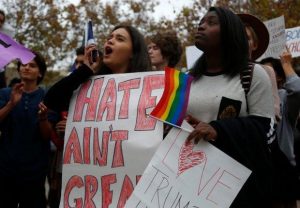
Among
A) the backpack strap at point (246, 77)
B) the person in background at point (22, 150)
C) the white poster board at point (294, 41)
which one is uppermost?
the backpack strap at point (246, 77)

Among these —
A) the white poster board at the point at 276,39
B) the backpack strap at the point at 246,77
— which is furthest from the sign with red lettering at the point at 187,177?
the white poster board at the point at 276,39

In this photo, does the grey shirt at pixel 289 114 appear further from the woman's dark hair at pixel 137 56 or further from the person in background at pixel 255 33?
the woman's dark hair at pixel 137 56

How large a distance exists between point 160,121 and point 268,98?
1.90 feet

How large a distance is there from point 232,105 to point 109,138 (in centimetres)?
75

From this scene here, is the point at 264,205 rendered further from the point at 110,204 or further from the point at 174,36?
the point at 174,36

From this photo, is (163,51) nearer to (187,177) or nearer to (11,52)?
(11,52)

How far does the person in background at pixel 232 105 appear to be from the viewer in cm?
246

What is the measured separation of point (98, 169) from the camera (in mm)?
2920

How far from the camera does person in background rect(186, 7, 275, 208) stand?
8.07ft

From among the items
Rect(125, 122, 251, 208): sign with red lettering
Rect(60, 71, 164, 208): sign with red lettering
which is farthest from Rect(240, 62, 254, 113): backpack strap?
Rect(60, 71, 164, 208): sign with red lettering

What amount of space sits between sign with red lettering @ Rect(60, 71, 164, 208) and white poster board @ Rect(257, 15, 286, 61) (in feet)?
7.48

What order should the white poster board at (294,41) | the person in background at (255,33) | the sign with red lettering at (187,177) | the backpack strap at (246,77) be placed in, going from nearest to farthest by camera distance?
the sign with red lettering at (187,177) < the backpack strap at (246,77) < the person in background at (255,33) < the white poster board at (294,41)

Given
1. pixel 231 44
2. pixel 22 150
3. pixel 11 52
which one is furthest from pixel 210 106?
pixel 22 150

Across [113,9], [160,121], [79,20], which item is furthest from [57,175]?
[113,9]
